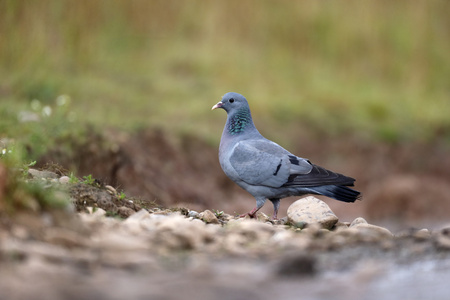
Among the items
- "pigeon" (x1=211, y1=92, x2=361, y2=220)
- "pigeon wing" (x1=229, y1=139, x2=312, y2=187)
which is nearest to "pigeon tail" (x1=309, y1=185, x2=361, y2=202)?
"pigeon" (x1=211, y1=92, x2=361, y2=220)

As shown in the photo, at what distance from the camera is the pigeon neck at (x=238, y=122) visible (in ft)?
22.1

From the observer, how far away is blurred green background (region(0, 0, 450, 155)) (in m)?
11.6

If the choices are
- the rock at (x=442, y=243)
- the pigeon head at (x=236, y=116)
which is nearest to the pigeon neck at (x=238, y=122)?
A: the pigeon head at (x=236, y=116)

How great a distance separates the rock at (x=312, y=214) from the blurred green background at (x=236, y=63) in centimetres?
423

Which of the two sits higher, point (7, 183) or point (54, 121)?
point (54, 121)

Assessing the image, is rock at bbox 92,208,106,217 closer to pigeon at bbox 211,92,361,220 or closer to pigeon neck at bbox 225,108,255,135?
pigeon at bbox 211,92,361,220

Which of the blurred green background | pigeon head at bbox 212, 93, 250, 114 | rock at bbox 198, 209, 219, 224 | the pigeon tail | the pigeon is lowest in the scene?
rock at bbox 198, 209, 219, 224

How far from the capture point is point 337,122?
13023mm

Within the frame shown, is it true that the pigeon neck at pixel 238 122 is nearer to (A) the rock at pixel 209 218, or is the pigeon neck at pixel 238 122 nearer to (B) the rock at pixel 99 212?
(A) the rock at pixel 209 218

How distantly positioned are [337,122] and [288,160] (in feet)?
22.4

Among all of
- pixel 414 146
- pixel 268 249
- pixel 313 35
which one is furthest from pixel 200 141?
pixel 268 249

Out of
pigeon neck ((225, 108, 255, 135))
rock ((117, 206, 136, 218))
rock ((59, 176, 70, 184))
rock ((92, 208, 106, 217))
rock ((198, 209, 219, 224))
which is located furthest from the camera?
pigeon neck ((225, 108, 255, 135))

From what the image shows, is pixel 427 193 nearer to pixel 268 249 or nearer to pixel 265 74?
pixel 265 74

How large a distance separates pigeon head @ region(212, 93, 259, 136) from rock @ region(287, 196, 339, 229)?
42.1 inches
